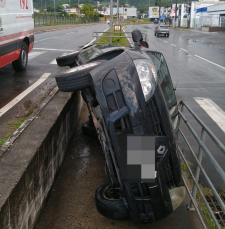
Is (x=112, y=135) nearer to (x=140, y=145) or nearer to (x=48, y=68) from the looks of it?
(x=140, y=145)

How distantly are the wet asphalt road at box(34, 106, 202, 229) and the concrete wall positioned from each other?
162 mm

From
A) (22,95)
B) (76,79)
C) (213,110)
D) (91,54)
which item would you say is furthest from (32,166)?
(213,110)

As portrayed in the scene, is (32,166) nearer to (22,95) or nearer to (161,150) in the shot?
(161,150)

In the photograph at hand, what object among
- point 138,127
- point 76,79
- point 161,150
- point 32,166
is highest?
point 76,79

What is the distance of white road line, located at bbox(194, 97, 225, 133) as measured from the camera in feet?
23.4

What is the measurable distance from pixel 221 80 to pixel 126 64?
32.2ft

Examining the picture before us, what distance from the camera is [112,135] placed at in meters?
2.93

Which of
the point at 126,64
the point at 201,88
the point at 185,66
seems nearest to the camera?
the point at 126,64

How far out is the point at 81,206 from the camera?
3.77 metres

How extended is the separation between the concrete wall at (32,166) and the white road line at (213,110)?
11.9 ft

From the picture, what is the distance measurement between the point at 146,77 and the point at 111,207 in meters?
1.35

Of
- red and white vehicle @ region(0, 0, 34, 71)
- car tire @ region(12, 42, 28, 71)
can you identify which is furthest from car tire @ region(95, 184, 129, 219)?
car tire @ region(12, 42, 28, 71)

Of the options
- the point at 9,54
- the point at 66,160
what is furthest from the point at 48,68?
the point at 66,160

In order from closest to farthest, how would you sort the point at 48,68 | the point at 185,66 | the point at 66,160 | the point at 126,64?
the point at 126,64 < the point at 66,160 < the point at 48,68 < the point at 185,66
